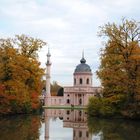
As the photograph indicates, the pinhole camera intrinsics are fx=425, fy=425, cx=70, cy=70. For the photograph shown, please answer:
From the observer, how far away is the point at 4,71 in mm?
48688

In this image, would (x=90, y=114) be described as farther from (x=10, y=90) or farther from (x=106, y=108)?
(x=10, y=90)

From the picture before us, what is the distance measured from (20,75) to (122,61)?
1334cm

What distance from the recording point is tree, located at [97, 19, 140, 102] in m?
41.2

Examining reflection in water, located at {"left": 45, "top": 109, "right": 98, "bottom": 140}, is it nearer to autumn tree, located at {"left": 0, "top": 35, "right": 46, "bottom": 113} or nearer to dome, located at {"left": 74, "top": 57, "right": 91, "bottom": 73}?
autumn tree, located at {"left": 0, "top": 35, "right": 46, "bottom": 113}

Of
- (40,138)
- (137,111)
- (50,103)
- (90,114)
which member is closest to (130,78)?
(137,111)

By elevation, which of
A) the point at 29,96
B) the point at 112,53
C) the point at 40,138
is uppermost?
the point at 112,53

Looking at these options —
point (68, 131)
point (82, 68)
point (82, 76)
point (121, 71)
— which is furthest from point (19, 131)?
point (82, 68)

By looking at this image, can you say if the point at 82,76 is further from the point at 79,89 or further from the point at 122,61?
the point at 122,61

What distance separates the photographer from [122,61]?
141ft

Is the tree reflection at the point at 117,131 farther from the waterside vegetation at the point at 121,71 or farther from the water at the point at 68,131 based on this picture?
the waterside vegetation at the point at 121,71

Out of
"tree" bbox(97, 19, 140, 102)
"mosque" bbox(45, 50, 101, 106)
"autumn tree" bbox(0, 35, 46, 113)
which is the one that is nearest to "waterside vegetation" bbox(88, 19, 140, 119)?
"tree" bbox(97, 19, 140, 102)

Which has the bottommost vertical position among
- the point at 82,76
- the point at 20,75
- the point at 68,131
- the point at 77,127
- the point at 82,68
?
the point at 68,131

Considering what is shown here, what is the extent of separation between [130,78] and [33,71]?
1553 cm

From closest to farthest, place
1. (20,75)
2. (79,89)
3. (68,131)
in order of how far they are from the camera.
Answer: (68,131) < (20,75) < (79,89)
